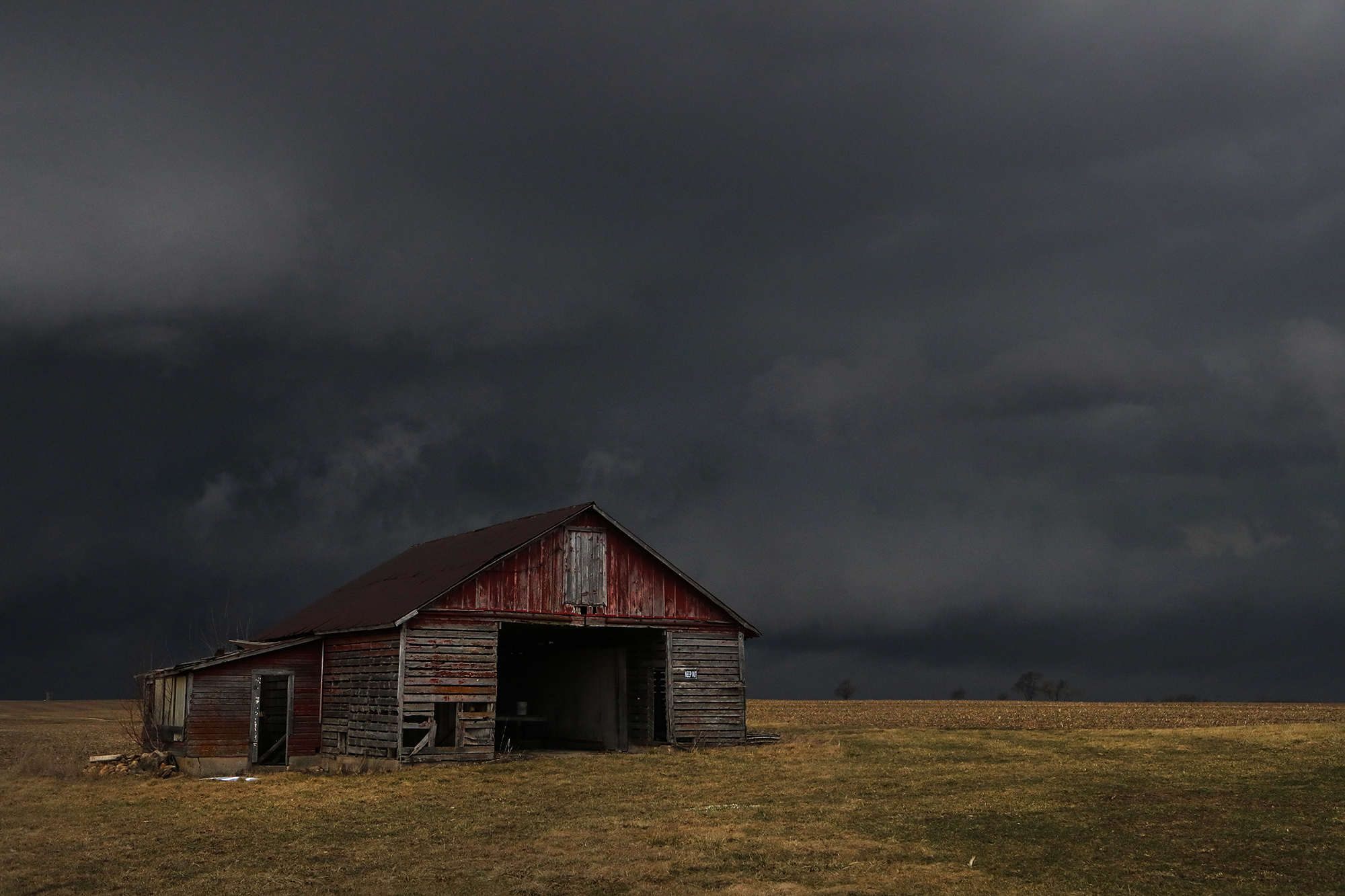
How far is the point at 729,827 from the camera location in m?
19.2

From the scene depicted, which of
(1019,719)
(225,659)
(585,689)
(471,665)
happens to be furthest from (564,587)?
(1019,719)

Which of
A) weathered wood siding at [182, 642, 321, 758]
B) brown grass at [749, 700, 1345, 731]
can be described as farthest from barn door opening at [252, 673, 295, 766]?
brown grass at [749, 700, 1345, 731]

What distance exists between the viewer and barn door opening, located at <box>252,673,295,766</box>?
33.1 m

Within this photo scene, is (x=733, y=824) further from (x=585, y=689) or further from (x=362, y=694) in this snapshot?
(x=585, y=689)

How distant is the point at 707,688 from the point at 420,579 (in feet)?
34.5

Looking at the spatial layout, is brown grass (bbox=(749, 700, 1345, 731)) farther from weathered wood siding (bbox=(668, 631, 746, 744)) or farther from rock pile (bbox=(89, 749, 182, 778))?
rock pile (bbox=(89, 749, 182, 778))

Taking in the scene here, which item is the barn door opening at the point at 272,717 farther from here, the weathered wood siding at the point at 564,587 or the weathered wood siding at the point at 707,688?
the weathered wood siding at the point at 707,688

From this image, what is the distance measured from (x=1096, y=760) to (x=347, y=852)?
21.1m

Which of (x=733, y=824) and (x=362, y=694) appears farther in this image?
(x=362, y=694)

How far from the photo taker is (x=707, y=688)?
37750 mm

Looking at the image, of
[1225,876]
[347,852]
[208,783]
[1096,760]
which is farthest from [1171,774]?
[208,783]

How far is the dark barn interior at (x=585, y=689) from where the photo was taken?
38156mm

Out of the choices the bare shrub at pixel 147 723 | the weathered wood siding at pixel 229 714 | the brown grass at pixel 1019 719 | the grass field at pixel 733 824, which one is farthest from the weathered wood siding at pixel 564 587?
the brown grass at pixel 1019 719

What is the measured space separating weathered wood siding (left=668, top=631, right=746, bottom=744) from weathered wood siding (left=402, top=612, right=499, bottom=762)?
22.2ft
